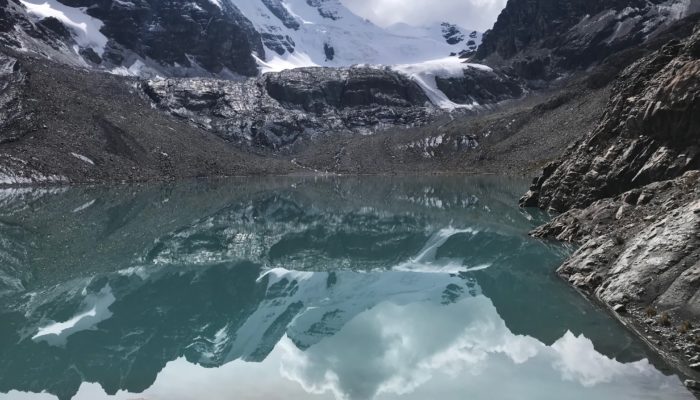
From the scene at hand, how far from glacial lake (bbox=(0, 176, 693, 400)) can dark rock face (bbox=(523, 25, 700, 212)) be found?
26.4ft

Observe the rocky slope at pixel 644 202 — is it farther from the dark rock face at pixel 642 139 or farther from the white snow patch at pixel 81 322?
the white snow patch at pixel 81 322

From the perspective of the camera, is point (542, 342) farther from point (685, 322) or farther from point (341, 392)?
point (341, 392)

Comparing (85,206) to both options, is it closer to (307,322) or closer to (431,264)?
(431,264)

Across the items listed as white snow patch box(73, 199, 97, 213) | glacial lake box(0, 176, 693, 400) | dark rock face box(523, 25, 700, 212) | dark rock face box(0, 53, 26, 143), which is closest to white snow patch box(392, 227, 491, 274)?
glacial lake box(0, 176, 693, 400)

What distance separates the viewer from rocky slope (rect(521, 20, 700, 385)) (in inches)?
817

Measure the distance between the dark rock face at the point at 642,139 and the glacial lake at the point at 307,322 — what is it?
317 inches

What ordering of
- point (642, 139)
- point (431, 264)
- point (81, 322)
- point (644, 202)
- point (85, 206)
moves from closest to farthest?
point (81, 322), point (644, 202), point (431, 264), point (642, 139), point (85, 206)

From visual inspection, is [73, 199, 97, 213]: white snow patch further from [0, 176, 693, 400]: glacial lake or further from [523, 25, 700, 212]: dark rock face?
[523, 25, 700, 212]: dark rock face

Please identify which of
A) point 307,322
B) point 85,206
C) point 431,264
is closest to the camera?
point 307,322

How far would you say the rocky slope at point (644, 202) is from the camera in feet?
68.1

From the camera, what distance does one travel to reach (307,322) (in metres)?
26.9

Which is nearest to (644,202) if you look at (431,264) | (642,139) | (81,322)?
(431,264)

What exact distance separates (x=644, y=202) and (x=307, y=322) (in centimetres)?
2429

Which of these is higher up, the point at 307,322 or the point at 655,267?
the point at 655,267
